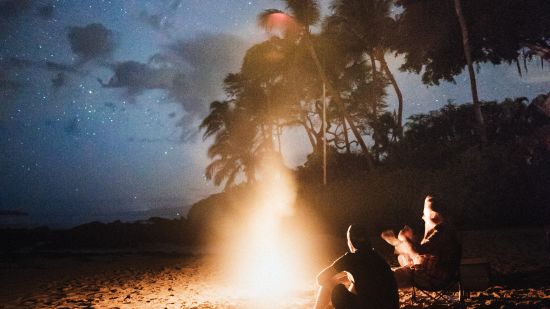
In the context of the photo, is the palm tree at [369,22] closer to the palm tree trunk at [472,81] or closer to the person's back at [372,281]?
the palm tree trunk at [472,81]

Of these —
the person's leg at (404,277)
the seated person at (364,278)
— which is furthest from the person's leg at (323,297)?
the person's leg at (404,277)

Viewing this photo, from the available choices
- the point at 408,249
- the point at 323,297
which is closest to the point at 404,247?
the point at 408,249

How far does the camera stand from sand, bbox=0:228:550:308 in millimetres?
6531

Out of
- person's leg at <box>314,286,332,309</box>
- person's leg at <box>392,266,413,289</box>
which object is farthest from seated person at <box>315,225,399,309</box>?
person's leg at <box>392,266,413,289</box>

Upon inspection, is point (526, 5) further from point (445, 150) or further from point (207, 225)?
point (207, 225)

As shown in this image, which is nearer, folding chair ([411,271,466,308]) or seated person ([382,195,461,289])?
seated person ([382,195,461,289])

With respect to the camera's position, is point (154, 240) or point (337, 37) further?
point (337, 37)

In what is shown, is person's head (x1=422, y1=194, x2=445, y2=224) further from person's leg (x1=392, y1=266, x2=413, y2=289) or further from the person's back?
the person's back

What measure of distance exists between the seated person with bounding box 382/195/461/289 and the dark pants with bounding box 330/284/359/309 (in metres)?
1.88

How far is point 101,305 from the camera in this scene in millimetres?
7207

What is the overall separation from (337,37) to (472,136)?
13.4m

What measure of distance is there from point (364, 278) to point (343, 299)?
0.33m

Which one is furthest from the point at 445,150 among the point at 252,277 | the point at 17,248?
the point at 17,248

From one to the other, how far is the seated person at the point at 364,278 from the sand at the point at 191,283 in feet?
8.40
